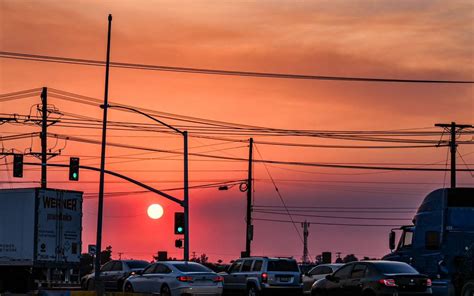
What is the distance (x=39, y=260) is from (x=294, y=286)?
386 inches

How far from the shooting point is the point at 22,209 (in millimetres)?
37812

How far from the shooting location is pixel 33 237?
123 feet

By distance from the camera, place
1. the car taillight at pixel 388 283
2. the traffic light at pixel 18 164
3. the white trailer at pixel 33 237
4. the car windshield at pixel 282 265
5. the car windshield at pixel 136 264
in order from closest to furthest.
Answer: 1. the car taillight at pixel 388 283
2. the white trailer at pixel 33 237
3. the car windshield at pixel 282 265
4. the car windshield at pixel 136 264
5. the traffic light at pixel 18 164

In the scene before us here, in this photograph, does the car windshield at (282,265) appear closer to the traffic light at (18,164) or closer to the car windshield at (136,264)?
the car windshield at (136,264)

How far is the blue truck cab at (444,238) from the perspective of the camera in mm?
31703

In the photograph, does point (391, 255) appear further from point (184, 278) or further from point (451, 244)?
point (184, 278)

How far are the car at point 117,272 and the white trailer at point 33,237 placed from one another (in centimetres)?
486

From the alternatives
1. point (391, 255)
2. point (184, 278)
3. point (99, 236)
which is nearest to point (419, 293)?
point (391, 255)

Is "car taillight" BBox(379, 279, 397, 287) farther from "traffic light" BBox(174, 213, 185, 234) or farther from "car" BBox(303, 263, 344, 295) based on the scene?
"traffic light" BBox(174, 213, 185, 234)

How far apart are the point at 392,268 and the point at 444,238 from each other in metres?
3.39

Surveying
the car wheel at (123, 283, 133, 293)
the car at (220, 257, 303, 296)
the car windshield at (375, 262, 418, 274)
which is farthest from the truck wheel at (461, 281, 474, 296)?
the car wheel at (123, 283, 133, 293)

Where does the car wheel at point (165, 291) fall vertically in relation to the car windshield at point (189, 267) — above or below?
below

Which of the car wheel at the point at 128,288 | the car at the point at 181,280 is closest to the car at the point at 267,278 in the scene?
the car at the point at 181,280

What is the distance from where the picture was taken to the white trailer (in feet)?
123
